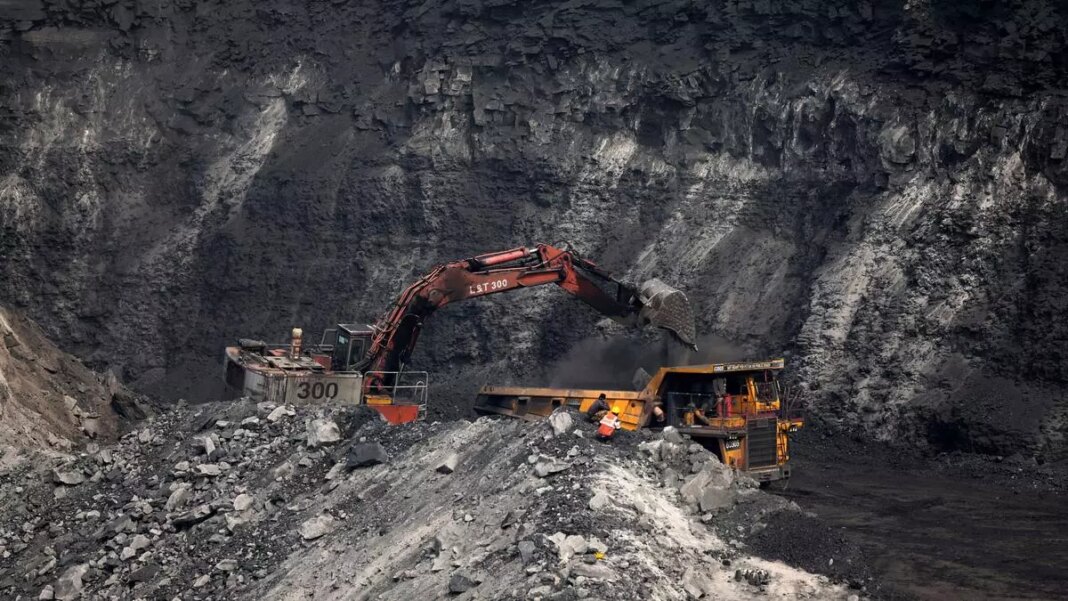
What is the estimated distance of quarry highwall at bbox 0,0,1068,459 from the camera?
26.0 meters

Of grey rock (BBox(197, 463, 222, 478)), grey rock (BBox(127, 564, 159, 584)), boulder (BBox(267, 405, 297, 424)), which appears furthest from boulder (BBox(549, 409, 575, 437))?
grey rock (BBox(127, 564, 159, 584))

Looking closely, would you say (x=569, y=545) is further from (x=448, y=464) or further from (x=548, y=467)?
(x=448, y=464)

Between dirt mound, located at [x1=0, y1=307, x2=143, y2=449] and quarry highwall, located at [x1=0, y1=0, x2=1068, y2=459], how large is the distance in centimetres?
596

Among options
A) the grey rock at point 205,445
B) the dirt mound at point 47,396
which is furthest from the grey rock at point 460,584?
the dirt mound at point 47,396

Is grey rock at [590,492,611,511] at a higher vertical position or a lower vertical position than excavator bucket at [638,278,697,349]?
lower

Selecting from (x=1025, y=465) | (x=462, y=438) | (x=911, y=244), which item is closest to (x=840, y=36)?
(x=911, y=244)

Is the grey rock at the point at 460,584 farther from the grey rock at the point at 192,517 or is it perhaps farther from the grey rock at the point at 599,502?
the grey rock at the point at 192,517

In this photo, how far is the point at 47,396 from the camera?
22.5 meters

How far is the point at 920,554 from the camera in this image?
16.6 metres

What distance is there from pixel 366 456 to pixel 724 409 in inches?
235

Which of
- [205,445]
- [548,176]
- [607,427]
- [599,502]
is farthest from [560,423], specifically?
[548,176]

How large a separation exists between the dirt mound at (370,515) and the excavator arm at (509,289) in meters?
3.10

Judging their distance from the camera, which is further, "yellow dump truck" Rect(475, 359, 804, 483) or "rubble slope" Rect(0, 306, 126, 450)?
"rubble slope" Rect(0, 306, 126, 450)

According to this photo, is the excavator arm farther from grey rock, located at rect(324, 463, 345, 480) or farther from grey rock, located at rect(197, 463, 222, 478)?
grey rock, located at rect(197, 463, 222, 478)
